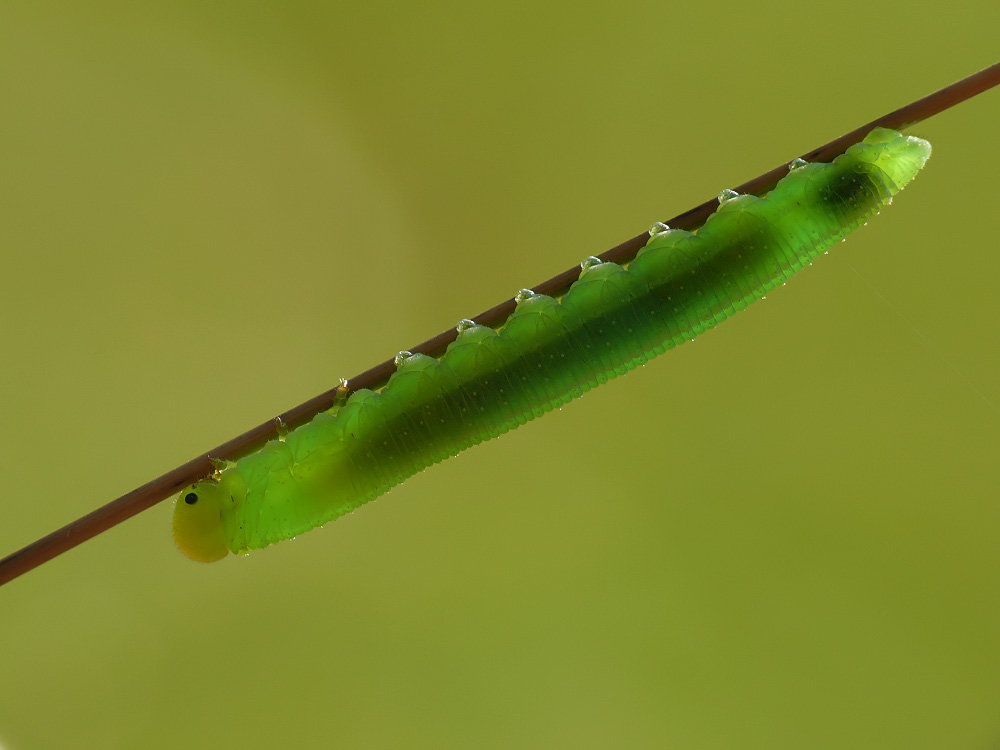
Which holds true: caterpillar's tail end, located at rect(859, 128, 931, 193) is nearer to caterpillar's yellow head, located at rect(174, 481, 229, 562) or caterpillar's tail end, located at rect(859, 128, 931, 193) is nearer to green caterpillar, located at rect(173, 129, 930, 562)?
green caterpillar, located at rect(173, 129, 930, 562)

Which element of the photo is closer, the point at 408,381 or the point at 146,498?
the point at 146,498

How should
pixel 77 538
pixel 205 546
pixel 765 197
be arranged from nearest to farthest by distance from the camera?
pixel 77 538 → pixel 205 546 → pixel 765 197

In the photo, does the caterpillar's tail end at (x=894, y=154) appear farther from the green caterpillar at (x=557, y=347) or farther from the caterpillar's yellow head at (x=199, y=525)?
the caterpillar's yellow head at (x=199, y=525)

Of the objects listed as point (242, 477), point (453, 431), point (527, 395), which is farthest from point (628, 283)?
point (242, 477)

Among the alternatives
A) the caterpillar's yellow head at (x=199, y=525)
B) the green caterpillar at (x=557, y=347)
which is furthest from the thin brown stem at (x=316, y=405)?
the caterpillar's yellow head at (x=199, y=525)

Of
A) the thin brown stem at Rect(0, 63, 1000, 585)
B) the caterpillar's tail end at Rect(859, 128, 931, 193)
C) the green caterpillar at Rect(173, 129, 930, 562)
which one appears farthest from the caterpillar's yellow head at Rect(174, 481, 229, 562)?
the caterpillar's tail end at Rect(859, 128, 931, 193)

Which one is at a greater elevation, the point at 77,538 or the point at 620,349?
the point at 620,349

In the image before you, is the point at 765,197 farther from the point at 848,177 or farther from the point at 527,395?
the point at 527,395
